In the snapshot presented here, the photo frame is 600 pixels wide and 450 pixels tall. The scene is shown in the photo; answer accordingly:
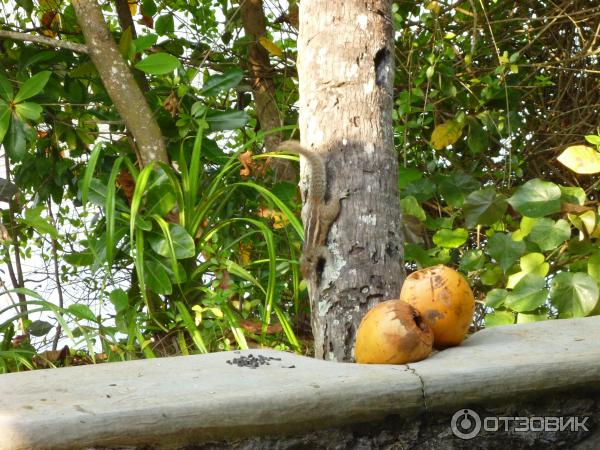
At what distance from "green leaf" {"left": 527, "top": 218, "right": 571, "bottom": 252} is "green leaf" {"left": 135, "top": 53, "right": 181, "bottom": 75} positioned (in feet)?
4.53

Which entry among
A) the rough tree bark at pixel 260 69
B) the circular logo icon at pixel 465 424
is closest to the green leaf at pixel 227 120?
the rough tree bark at pixel 260 69

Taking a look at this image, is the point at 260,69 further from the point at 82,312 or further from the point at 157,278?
the point at 82,312

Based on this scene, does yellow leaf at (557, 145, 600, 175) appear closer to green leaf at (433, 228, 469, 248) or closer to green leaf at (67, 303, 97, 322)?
green leaf at (433, 228, 469, 248)

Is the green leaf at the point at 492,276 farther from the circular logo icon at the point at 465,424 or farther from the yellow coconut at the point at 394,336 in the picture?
the circular logo icon at the point at 465,424

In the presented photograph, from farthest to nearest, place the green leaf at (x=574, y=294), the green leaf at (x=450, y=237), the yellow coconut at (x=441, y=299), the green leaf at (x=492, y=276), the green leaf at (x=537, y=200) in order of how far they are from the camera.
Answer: the green leaf at (x=450, y=237)
the green leaf at (x=492, y=276)
the green leaf at (x=537, y=200)
the green leaf at (x=574, y=294)
the yellow coconut at (x=441, y=299)

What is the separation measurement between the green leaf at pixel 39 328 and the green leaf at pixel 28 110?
0.88 m

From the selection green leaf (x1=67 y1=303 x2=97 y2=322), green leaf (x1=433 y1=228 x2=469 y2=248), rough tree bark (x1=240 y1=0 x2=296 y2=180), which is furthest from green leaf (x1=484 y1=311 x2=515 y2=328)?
rough tree bark (x1=240 y1=0 x2=296 y2=180)

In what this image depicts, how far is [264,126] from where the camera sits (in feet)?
12.8

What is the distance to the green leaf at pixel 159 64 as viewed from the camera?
3.05 metres

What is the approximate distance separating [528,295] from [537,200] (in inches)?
12.3

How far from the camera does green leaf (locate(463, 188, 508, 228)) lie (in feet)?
9.50

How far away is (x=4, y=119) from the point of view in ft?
9.83

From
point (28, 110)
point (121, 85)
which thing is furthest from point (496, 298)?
point (28, 110)

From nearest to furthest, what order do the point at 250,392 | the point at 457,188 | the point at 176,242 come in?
the point at 250,392 → the point at 176,242 → the point at 457,188
